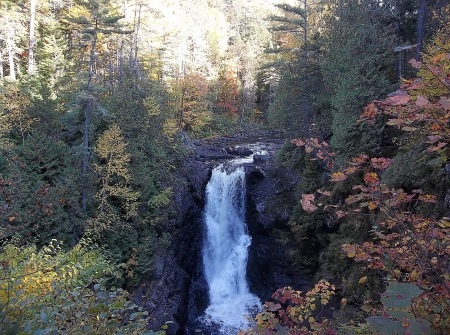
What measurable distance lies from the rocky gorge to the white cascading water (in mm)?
356

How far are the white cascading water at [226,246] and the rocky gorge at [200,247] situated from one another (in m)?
0.36

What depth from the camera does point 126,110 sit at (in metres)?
13.3

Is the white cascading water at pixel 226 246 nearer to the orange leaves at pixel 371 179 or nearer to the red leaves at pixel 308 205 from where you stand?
the red leaves at pixel 308 205

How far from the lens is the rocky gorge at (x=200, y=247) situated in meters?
13.2

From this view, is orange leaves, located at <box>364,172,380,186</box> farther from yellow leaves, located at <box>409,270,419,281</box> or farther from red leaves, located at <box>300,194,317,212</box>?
yellow leaves, located at <box>409,270,419,281</box>

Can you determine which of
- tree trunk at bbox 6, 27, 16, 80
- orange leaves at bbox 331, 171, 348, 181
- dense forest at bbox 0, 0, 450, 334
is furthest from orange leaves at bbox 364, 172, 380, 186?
tree trunk at bbox 6, 27, 16, 80

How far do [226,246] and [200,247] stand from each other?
1.51 metres

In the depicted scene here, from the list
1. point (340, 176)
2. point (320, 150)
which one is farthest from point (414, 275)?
point (320, 150)

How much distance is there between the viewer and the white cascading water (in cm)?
1419

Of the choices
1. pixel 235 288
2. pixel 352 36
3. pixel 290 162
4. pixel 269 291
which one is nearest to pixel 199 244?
pixel 235 288

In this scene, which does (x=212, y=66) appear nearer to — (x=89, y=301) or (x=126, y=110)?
(x=126, y=110)

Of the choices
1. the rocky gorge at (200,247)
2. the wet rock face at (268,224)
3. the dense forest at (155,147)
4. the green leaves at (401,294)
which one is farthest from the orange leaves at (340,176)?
the wet rock face at (268,224)

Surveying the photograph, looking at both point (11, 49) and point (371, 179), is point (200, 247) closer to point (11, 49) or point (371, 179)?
point (371, 179)

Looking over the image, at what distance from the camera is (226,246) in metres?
16.1
